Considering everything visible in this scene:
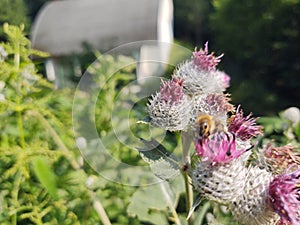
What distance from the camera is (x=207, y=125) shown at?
46.9 inches

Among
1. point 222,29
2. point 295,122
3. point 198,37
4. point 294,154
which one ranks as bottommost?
point 294,154

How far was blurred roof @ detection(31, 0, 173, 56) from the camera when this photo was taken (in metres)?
21.0

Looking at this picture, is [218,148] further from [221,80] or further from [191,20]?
[191,20]

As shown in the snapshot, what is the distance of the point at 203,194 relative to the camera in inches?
48.3

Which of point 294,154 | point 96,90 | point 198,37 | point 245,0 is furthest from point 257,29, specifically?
point 198,37

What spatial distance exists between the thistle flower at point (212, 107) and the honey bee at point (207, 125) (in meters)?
0.06

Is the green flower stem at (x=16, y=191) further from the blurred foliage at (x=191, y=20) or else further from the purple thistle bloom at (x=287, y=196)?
the blurred foliage at (x=191, y=20)

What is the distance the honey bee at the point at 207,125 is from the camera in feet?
3.92

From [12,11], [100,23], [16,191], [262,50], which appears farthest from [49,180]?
[12,11]

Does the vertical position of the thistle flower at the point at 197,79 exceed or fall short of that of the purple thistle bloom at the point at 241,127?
Answer: it exceeds it

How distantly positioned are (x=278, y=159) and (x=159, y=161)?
12.7 inches

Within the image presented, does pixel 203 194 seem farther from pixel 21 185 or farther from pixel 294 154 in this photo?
pixel 21 185

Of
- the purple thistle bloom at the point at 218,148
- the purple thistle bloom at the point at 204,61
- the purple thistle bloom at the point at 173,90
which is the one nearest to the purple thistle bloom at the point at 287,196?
the purple thistle bloom at the point at 218,148

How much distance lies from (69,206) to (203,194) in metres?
0.83
